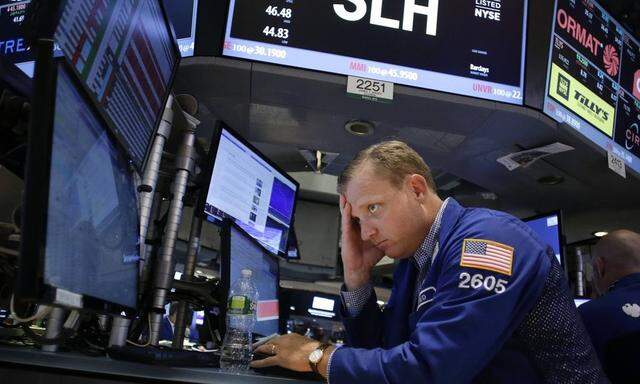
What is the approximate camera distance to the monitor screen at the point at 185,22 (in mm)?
2178

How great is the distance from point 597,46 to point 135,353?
285cm

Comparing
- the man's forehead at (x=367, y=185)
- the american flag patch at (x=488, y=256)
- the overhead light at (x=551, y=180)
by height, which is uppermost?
the overhead light at (x=551, y=180)

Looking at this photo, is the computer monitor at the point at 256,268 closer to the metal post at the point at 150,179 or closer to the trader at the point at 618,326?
the metal post at the point at 150,179

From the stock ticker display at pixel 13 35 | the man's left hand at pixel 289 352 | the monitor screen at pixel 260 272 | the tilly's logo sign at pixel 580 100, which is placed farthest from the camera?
the tilly's logo sign at pixel 580 100

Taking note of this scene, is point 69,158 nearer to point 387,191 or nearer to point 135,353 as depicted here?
point 135,353

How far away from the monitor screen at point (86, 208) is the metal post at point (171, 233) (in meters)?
0.29

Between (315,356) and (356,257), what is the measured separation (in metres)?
0.49

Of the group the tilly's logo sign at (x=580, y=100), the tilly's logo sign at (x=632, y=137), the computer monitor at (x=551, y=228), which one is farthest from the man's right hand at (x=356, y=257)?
the tilly's logo sign at (x=632, y=137)

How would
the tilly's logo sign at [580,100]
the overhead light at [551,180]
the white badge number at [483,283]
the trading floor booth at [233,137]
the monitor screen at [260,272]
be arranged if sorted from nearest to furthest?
the trading floor booth at [233,137]
the white badge number at [483,283]
the monitor screen at [260,272]
the tilly's logo sign at [580,100]
the overhead light at [551,180]

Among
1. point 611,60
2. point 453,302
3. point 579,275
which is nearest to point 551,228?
point 579,275

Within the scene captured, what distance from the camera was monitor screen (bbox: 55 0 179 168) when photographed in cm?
94

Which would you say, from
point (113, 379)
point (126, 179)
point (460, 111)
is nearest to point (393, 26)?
point (460, 111)

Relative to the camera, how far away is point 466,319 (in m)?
0.93

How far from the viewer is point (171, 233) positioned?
1.57 m
